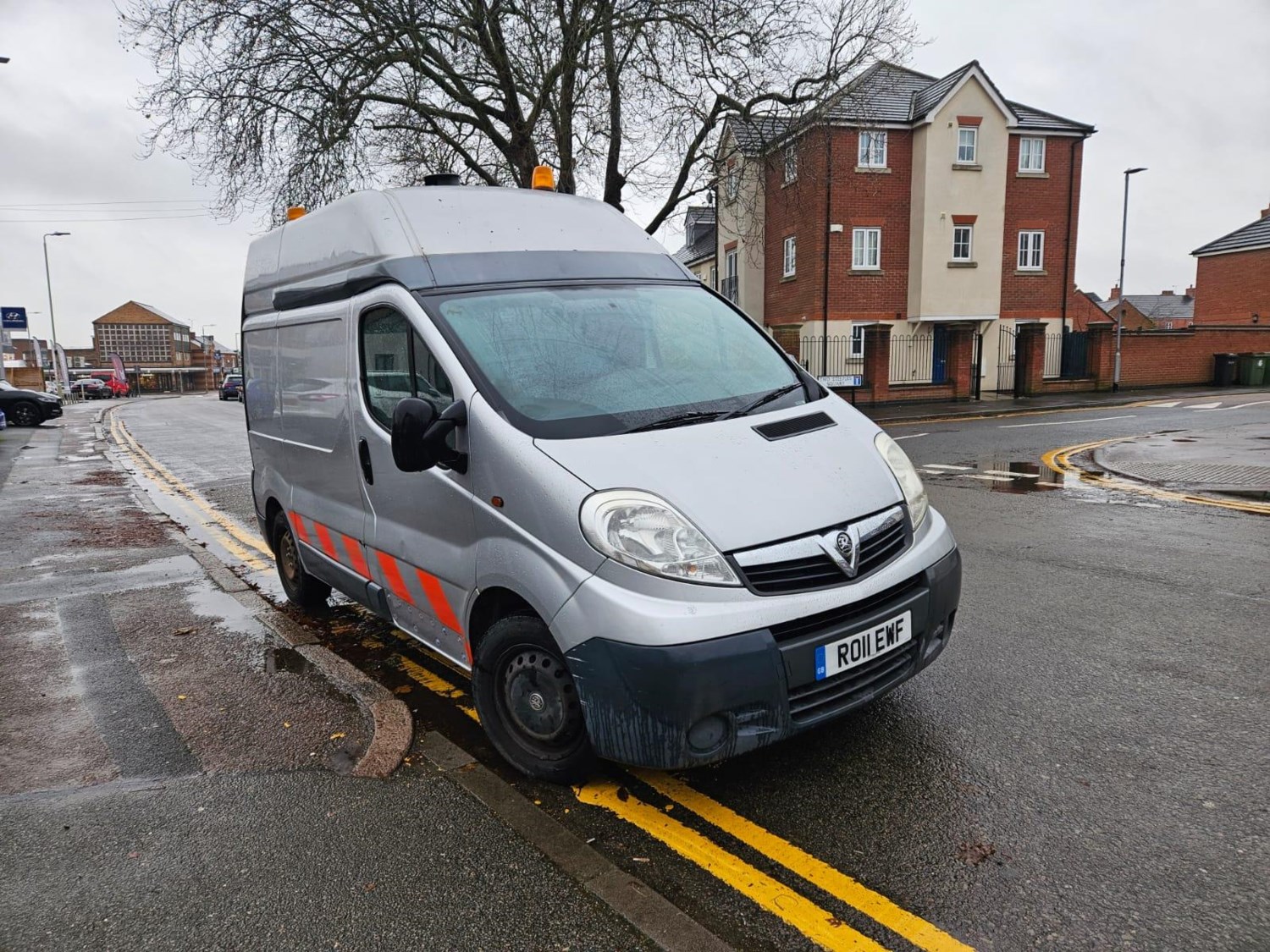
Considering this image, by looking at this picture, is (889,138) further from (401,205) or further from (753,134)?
(401,205)

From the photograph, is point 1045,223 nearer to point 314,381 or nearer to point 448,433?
point 314,381

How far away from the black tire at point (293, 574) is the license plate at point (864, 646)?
389cm

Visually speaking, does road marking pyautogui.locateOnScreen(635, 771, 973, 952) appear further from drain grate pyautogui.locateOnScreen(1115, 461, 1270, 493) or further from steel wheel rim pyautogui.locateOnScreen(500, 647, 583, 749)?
drain grate pyautogui.locateOnScreen(1115, 461, 1270, 493)

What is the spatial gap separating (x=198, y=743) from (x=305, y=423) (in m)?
1.94

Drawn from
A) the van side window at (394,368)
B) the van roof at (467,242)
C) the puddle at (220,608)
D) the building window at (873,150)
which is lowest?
the puddle at (220,608)

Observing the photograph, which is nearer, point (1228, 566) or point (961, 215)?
point (1228, 566)

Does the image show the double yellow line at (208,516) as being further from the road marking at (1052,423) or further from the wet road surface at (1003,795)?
the road marking at (1052,423)

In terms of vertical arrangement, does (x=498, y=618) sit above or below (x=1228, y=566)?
above

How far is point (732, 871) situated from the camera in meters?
2.66

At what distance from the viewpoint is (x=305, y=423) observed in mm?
4930

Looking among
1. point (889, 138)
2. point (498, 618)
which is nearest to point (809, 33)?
point (889, 138)

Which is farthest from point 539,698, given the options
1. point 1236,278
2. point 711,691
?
point 1236,278

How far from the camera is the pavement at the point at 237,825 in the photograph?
8.12 feet

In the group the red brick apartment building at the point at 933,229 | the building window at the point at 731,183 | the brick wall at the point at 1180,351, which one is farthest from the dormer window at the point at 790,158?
the brick wall at the point at 1180,351
